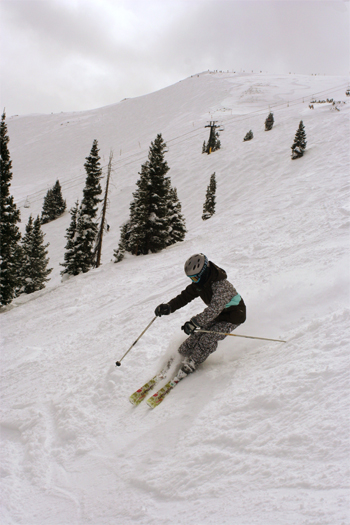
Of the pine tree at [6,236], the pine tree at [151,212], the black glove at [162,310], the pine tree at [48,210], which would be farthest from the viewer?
the pine tree at [48,210]

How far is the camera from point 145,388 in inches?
178

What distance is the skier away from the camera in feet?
14.8

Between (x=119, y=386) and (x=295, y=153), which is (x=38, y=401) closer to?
(x=119, y=386)

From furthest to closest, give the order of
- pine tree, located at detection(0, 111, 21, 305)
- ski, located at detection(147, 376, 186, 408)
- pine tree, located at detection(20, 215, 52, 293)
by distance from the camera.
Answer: pine tree, located at detection(20, 215, 52, 293) < pine tree, located at detection(0, 111, 21, 305) < ski, located at detection(147, 376, 186, 408)

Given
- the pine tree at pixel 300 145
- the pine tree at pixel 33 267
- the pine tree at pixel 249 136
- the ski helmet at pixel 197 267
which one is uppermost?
the pine tree at pixel 249 136

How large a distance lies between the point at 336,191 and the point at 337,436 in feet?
51.3

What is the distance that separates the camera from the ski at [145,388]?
4340 mm

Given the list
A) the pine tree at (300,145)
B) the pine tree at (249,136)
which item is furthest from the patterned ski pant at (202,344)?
the pine tree at (249,136)

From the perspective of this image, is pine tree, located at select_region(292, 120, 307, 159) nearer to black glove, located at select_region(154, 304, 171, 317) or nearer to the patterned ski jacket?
the patterned ski jacket

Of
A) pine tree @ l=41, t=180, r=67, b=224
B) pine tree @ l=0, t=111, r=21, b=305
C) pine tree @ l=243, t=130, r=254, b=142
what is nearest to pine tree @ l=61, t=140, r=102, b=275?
pine tree @ l=0, t=111, r=21, b=305

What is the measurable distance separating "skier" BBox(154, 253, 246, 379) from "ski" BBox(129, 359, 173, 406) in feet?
1.00

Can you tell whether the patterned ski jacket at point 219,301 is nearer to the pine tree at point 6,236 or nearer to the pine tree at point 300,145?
the pine tree at point 6,236

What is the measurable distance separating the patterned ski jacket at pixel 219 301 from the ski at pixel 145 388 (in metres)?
1.05

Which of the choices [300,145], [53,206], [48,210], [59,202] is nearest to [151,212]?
[300,145]
